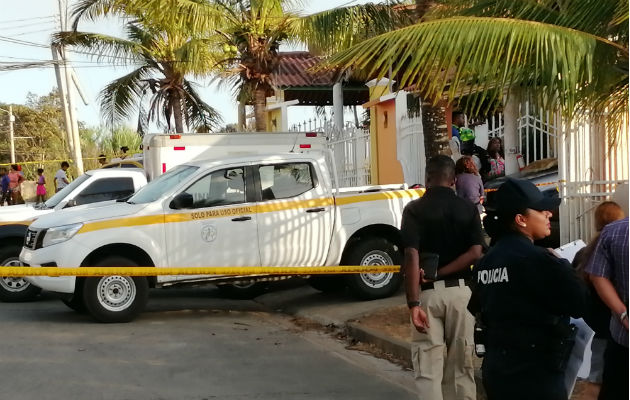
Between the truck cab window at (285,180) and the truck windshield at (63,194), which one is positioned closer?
the truck cab window at (285,180)

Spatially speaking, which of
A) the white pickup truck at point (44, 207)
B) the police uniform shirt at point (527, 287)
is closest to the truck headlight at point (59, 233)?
the white pickup truck at point (44, 207)

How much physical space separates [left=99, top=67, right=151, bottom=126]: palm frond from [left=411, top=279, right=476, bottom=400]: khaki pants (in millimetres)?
24096

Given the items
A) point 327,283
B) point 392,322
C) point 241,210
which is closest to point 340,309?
point 327,283

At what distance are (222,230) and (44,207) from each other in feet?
12.0

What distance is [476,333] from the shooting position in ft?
14.8

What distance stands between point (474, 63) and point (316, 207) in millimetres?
4712

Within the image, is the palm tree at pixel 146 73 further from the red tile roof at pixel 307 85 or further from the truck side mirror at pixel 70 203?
the truck side mirror at pixel 70 203

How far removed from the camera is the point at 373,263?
38.6ft

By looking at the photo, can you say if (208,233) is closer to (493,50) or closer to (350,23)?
(350,23)

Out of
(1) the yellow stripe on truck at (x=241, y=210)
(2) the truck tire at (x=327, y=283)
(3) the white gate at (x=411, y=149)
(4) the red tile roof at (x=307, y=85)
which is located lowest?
(2) the truck tire at (x=327, y=283)

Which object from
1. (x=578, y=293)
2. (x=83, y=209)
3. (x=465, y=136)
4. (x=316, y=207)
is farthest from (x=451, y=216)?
(x=465, y=136)

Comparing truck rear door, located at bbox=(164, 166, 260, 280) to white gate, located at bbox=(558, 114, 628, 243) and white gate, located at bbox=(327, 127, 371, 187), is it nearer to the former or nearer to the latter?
white gate, located at bbox=(558, 114, 628, 243)

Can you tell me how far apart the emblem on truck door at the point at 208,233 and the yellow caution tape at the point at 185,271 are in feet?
2.30

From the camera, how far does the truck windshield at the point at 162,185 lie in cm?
1128
